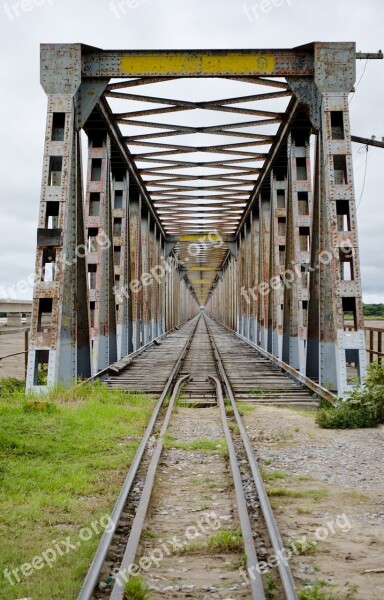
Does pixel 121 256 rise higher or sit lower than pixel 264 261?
lower

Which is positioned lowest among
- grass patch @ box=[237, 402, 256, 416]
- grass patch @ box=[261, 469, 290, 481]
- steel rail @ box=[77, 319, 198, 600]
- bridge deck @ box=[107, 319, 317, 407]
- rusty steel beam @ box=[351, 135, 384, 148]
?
grass patch @ box=[261, 469, 290, 481]

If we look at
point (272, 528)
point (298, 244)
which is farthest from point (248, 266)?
point (272, 528)

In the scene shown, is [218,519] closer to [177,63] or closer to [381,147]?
[177,63]

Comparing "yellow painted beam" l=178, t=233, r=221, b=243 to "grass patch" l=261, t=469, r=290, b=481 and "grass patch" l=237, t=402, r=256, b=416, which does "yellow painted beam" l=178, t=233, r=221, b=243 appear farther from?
"grass patch" l=261, t=469, r=290, b=481

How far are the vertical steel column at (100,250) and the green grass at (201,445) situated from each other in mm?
6119

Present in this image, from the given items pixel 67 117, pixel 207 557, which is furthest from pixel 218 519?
pixel 67 117

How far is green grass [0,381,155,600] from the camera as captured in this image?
380 centimetres

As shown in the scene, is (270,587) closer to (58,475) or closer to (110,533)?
(110,533)

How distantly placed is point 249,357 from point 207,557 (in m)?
16.0

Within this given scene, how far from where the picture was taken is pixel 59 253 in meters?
10.2

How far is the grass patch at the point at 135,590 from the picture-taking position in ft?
10.7

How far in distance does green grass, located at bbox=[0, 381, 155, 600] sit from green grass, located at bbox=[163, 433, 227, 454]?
17.1 inches

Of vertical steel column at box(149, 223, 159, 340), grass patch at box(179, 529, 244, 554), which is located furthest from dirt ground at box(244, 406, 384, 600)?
vertical steel column at box(149, 223, 159, 340)

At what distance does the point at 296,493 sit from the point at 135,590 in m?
2.31
